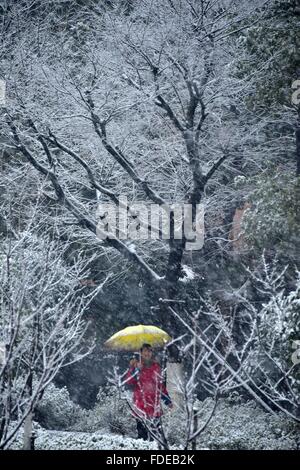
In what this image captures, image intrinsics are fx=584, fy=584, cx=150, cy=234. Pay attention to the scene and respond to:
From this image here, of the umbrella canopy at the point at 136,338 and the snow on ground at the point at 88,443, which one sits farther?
the umbrella canopy at the point at 136,338

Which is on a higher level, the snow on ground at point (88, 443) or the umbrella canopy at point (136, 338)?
the umbrella canopy at point (136, 338)

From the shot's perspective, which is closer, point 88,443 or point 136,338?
point 88,443

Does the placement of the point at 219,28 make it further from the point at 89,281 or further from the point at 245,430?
the point at 245,430

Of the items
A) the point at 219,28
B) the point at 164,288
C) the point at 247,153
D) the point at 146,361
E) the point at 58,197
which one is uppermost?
the point at 219,28

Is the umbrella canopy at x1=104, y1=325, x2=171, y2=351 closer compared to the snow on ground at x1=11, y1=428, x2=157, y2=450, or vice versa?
the snow on ground at x1=11, y1=428, x2=157, y2=450

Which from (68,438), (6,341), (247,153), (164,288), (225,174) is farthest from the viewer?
(225,174)

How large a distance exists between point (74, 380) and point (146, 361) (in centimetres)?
559

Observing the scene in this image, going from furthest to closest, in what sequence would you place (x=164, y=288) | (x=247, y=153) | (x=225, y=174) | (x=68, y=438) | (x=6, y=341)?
(x=225, y=174), (x=247, y=153), (x=164, y=288), (x=68, y=438), (x=6, y=341)

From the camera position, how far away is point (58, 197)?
10945 mm

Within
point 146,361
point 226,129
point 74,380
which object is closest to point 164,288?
point 146,361

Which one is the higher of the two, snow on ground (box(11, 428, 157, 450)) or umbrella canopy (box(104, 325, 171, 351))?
umbrella canopy (box(104, 325, 171, 351))

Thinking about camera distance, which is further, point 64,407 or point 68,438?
point 64,407

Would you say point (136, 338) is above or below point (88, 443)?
above

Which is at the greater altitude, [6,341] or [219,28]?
[219,28]
